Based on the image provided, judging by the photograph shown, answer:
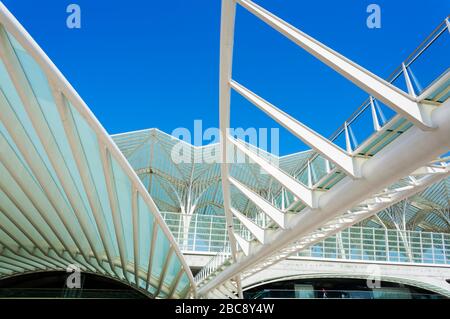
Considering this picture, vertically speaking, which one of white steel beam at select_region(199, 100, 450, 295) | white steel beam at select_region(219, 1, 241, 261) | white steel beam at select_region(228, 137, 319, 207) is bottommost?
white steel beam at select_region(199, 100, 450, 295)

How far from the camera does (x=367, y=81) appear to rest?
5.77 metres

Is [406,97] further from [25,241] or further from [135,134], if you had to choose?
[135,134]

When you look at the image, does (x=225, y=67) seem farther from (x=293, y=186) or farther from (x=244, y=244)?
(x=244, y=244)

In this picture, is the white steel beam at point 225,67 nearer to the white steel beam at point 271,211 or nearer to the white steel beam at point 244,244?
the white steel beam at point 271,211

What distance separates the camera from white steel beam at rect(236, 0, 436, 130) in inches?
219

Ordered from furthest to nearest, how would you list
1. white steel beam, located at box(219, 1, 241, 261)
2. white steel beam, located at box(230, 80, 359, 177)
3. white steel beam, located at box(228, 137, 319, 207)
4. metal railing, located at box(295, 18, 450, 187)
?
1. white steel beam, located at box(228, 137, 319, 207)
2. white steel beam, located at box(230, 80, 359, 177)
3. white steel beam, located at box(219, 1, 241, 261)
4. metal railing, located at box(295, 18, 450, 187)

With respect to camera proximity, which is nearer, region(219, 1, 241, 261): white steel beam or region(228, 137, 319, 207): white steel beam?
region(219, 1, 241, 261): white steel beam

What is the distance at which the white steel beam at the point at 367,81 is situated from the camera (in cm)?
557

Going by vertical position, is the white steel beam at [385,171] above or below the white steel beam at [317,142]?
below

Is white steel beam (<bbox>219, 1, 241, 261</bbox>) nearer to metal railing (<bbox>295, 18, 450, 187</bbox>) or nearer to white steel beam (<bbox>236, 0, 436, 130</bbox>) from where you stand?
white steel beam (<bbox>236, 0, 436, 130</bbox>)

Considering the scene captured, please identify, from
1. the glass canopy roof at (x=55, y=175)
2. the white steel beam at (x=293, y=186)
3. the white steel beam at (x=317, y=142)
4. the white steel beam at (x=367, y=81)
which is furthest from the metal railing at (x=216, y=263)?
the white steel beam at (x=367, y=81)

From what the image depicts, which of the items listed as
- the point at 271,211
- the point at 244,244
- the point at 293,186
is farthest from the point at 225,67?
the point at 244,244

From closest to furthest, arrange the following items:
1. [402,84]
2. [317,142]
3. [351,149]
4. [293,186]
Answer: [402,84]
[317,142]
[351,149]
[293,186]

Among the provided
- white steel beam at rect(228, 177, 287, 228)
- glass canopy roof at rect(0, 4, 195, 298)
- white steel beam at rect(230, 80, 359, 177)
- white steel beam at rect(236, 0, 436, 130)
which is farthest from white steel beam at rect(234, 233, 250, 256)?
white steel beam at rect(236, 0, 436, 130)
